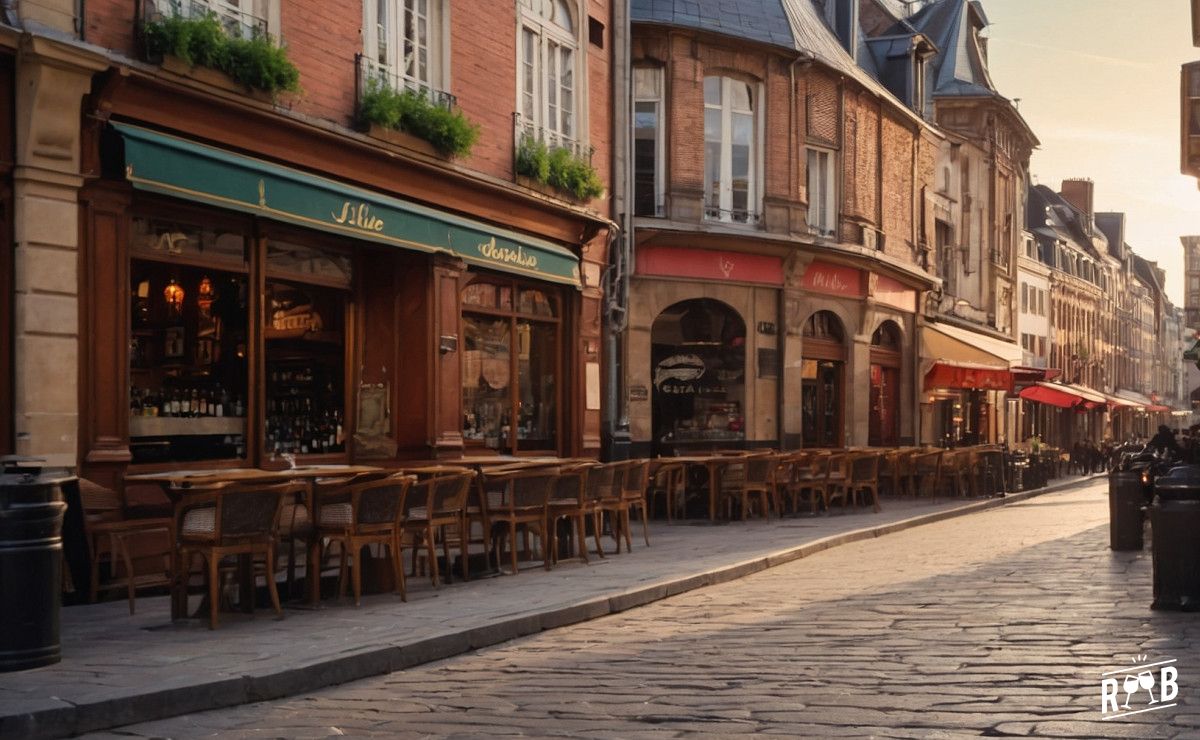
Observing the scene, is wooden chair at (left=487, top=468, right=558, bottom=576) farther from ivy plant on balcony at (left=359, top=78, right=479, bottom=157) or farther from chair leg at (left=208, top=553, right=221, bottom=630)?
ivy plant on balcony at (left=359, top=78, right=479, bottom=157)

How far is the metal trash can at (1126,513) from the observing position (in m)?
15.7

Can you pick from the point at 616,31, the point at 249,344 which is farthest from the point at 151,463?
the point at 616,31

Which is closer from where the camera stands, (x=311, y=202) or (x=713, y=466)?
(x=311, y=202)

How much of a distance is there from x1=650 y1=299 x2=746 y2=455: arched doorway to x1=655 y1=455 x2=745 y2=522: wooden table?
17.1 feet

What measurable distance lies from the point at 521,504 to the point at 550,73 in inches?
346

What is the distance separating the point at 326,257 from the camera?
15922mm

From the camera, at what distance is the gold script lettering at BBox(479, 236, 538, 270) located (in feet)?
59.8

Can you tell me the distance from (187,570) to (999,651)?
5256 mm

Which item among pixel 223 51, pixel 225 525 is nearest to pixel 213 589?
pixel 225 525

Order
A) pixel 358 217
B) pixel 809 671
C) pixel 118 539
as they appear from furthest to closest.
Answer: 1. pixel 358 217
2. pixel 118 539
3. pixel 809 671

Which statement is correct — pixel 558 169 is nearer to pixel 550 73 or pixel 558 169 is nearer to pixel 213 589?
pixel 550 73

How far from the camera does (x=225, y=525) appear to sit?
1005cm

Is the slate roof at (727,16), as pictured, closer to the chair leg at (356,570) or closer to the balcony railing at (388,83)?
the balcony railing at (388,83)
